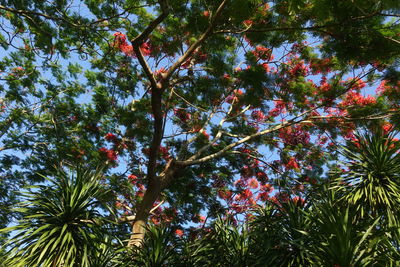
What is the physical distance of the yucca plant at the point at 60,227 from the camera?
13.4ft

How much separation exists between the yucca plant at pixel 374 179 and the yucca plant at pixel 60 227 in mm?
3753

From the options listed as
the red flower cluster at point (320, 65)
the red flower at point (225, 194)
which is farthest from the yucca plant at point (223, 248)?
the red flower cluster at point (320, 65)

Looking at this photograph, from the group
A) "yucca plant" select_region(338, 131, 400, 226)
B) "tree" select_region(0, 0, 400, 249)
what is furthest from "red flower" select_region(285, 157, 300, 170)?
"yucca plant" select_region(338, 131, 400, 226)

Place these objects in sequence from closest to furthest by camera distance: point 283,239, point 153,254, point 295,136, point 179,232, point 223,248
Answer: point 283,239, point 153,254, point 223,248, point 295,136, point 179,232

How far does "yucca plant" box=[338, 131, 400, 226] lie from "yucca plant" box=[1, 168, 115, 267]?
3753 millimetres

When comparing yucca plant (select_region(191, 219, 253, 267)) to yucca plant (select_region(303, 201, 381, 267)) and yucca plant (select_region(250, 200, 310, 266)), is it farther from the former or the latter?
yucca plant (select_region(303, 201, 381, 267))

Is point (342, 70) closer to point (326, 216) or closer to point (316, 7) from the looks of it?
point (316, 7)

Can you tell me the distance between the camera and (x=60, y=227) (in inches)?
169

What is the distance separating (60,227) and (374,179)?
182 inches

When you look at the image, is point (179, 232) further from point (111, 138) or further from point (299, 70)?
point (299, 70)

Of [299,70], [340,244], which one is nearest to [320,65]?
[299,70]

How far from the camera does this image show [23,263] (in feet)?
13.1

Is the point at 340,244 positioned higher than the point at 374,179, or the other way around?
the point at 374,179

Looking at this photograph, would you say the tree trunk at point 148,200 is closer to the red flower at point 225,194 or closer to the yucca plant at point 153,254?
the yucca plant at point 153,254
